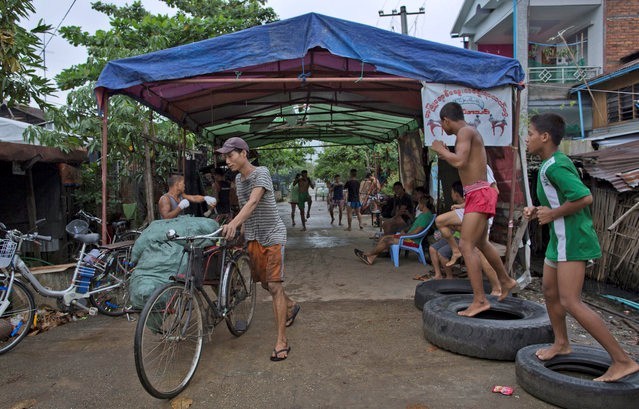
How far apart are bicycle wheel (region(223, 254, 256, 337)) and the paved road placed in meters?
0.13

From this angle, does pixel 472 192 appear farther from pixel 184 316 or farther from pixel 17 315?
pixel 17 315

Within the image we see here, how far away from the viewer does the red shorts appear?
3896 millimetres

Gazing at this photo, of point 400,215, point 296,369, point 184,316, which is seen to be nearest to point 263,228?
point 184,316

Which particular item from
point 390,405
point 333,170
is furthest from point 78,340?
point 333,170

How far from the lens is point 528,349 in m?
3.14

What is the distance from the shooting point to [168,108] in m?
7.10

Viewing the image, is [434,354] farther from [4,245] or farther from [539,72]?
[539,72]

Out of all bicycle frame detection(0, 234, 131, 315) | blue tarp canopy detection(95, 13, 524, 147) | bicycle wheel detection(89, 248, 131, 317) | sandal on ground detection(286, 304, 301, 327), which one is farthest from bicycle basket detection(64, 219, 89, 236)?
sandal on ground detection(286, 304, 301, 327)

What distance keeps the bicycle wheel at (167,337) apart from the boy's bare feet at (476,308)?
7.39 ft

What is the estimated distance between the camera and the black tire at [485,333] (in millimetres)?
3414

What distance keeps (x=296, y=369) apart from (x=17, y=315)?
281 centimetres

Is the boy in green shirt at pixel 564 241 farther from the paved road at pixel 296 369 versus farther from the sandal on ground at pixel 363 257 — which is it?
the sandal on ground at pixel 363 257

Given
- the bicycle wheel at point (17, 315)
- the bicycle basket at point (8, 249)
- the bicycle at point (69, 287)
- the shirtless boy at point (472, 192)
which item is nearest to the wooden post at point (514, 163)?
the shirtless boy at point (472, 192)

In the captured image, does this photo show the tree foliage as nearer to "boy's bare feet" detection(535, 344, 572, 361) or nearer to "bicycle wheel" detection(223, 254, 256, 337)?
"bicycle wheel" detection(223, 254, 256, 337)
